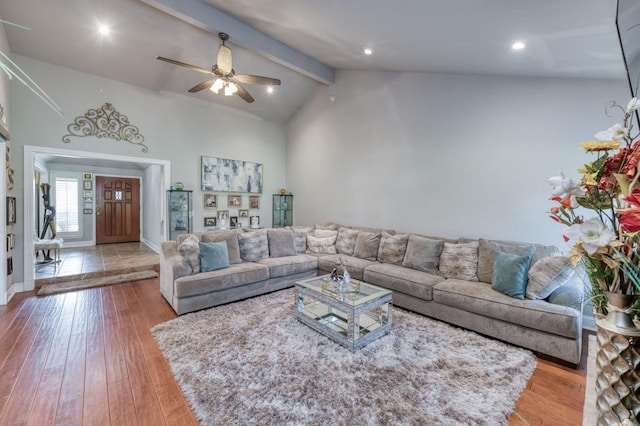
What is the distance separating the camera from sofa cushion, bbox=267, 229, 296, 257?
4576mm

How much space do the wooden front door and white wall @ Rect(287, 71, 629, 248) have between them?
5.69 metres

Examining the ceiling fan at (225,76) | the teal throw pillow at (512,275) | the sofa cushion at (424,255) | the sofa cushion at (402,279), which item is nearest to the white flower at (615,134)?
the teal throw pillow at (512,275)

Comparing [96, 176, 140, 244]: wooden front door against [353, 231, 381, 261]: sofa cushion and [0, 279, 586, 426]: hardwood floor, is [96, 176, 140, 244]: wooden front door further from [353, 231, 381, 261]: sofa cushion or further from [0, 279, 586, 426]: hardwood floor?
[353, 231, 381, 261]: sofa cushion

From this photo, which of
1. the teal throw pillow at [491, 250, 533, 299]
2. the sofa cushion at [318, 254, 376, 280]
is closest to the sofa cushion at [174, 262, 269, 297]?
the sofa cushion at [318, 254, 376, 280]

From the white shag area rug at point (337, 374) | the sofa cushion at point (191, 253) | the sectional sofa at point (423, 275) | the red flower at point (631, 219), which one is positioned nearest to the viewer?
the red flower at point (631, 219)

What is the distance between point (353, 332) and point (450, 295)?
48.4 inches

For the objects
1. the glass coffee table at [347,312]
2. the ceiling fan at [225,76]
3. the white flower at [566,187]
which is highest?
the ceiling fan at [225,76]

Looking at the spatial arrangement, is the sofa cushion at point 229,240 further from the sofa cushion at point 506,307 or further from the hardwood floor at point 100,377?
the sofa cushion at point 506,307

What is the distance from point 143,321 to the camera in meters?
3.19

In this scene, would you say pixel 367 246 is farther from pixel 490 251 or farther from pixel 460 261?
pixel 490 251

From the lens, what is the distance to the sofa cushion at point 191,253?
11.5 feet

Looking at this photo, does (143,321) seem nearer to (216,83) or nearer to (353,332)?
(353,332)

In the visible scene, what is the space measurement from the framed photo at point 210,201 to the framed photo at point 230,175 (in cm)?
15

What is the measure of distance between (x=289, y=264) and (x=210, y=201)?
8.52 ft
